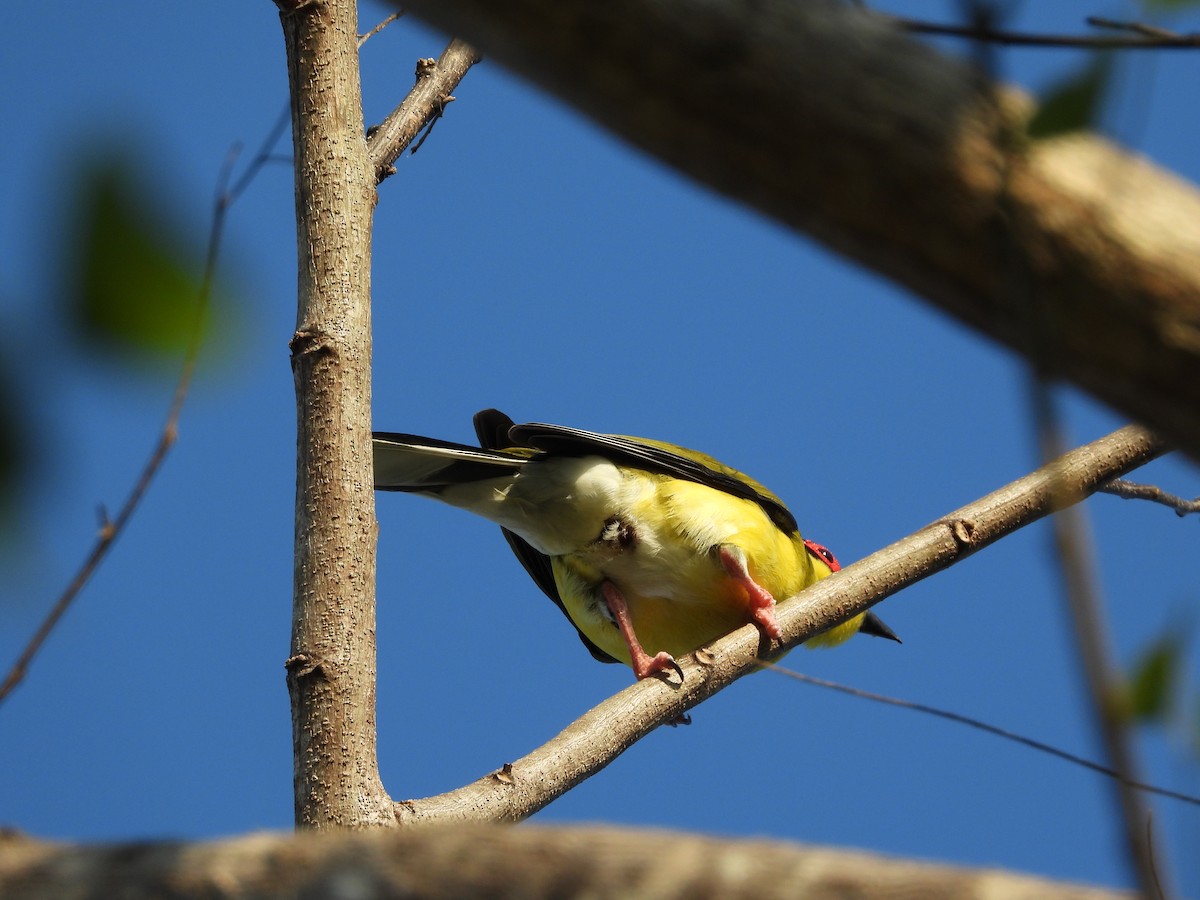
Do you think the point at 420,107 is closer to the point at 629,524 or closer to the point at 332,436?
the point at 332,436

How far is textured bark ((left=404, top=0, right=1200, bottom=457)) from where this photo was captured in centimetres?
117

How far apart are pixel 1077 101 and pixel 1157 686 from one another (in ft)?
1.68

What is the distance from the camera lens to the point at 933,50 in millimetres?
1232

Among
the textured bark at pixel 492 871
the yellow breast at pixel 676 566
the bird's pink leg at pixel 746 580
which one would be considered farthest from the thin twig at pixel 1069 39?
the yellow breast at pixel 676 566

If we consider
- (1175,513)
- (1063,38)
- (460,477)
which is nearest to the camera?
(1063,38)

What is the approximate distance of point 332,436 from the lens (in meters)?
2.98

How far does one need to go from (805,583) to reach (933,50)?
457 cm

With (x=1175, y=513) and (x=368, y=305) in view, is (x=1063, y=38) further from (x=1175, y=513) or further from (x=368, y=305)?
(x=1175, y=513)

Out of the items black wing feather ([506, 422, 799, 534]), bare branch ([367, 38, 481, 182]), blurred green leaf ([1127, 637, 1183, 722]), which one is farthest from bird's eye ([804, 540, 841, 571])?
blurred green leaf ([1127, 637, 1183, 722])

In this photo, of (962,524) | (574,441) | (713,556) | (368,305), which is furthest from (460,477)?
(962,524)

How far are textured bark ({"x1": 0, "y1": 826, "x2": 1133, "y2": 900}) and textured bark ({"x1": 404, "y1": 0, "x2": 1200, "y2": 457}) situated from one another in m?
0.57

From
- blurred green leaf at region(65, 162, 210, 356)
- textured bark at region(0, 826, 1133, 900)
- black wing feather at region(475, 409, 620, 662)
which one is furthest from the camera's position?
black wing feather at region(475, 409, 620, 662)

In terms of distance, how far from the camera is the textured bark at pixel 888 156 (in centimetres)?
117

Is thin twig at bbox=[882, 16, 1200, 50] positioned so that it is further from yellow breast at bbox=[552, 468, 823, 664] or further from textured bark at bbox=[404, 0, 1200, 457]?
yellow breast at bbox=[552, 468, 823, 664]
